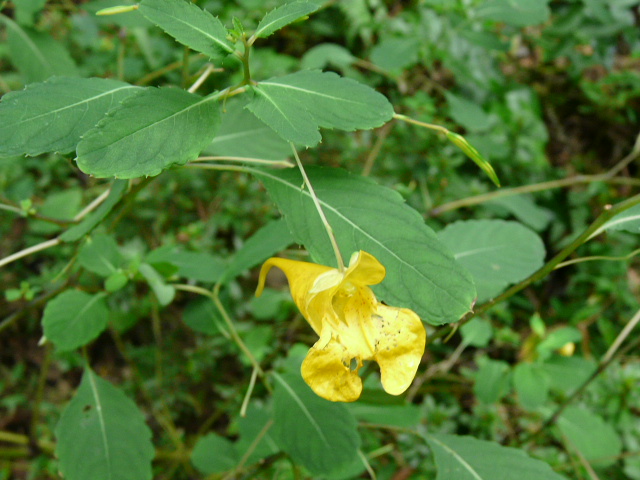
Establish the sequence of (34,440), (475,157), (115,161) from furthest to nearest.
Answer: (34,440), (475,157), (115,161)

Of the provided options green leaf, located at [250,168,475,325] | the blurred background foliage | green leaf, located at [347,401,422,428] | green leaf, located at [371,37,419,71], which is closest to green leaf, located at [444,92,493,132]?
the blurred background foliage

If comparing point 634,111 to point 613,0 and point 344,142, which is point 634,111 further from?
point 344,142

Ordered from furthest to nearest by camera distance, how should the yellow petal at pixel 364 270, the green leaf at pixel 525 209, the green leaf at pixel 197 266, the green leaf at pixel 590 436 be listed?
1. the green leaf at pixel 525 209
2. the green leaf at pixel 590 436
3. the green leaf at pixel 197 266
4. the yellow petal at pixel 364 270

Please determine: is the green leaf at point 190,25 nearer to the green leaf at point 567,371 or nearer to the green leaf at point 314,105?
the green leaf at point 314,105

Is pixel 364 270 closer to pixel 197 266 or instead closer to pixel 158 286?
pixel 158 286

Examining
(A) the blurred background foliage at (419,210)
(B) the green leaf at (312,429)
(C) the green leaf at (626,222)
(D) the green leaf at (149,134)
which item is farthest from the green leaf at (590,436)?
(D) the green leaf at (149,134)

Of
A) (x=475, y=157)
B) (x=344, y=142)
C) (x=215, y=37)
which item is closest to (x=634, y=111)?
(x=344, y=142)
